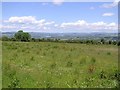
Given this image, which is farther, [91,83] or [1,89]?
[91,83]

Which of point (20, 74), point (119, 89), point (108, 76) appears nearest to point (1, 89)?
point (20, 74)

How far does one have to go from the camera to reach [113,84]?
1169cm

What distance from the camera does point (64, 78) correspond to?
12953 millimetres

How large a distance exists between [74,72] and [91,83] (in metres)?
2.81

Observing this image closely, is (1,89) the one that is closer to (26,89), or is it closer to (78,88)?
(26,89)

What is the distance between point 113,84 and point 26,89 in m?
3.71

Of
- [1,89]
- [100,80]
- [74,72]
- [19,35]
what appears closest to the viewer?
[1,89]

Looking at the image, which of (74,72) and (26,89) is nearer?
(26,89)

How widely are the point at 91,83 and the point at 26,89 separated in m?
3.00

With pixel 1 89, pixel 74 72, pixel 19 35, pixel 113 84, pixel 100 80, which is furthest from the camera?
pixel 19 35

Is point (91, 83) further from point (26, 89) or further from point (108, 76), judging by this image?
point (26, 89)

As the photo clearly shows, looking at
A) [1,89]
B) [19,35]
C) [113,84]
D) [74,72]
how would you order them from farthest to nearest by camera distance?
[19,35], [74,72], [113,84], [1,89]

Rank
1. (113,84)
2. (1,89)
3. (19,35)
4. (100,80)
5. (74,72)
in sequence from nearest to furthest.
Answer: (1,89) < (113,84) < (100,80) < (74,72) < (19,35)

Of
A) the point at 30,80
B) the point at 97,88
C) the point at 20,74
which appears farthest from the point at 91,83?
the point at 20,74
